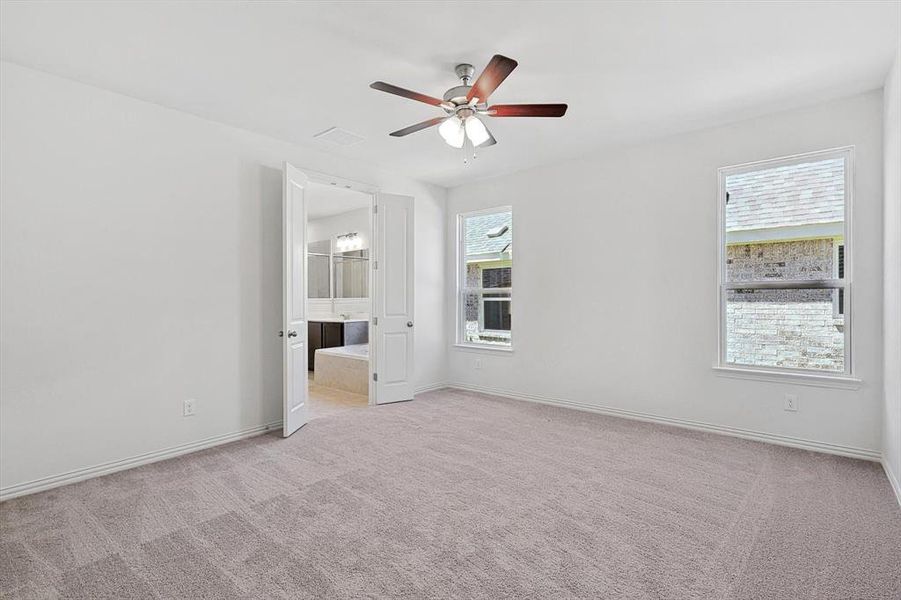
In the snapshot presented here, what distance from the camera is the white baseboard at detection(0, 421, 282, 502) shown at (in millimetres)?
2793

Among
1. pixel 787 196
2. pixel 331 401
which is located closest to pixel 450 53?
pixel 787 196

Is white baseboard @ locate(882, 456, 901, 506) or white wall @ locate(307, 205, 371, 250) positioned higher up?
white wall @ locate(307, 205, 371, 250)

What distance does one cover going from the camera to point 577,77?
3.07 meters

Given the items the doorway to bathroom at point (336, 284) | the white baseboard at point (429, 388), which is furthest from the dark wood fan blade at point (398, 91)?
the doorway to bathroom at point (336, 284)

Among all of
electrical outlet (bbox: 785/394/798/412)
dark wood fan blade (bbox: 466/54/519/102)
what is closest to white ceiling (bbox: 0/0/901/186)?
dark wood fan blade (bbox: 466/54/519/102)

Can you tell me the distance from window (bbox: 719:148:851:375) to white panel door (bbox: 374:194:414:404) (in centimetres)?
322

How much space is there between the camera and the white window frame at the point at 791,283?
3.37 meters

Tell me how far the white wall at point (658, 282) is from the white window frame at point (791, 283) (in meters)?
0.05

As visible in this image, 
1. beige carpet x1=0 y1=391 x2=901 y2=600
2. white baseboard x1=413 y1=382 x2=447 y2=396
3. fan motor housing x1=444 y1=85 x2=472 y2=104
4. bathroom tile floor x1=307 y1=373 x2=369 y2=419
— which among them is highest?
fan motor housing x1=444 y1=85 x2=472 y2=104

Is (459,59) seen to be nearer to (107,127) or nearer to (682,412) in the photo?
(107,127)

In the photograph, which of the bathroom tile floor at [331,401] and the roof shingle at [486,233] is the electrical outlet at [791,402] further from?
the bathroom tile floor at [331,401]

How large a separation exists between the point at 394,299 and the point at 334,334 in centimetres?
241

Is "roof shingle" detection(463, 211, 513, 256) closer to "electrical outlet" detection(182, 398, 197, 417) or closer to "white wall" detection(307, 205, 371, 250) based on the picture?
"white wall" detection(307, 205, 371, 250)

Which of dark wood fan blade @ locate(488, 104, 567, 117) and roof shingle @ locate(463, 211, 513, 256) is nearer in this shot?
dark wood fan blade @ locate(488, 104, 567, 117)
